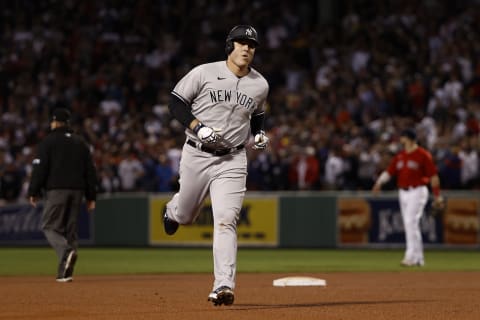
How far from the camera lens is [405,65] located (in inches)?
1096

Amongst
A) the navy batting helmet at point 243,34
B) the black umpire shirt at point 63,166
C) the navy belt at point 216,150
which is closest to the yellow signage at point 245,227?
the black umpire shirt at point 63,166

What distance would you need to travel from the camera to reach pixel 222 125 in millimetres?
9367

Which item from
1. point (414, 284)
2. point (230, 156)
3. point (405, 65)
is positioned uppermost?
point (405, 65)

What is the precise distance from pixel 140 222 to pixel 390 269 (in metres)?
9.66

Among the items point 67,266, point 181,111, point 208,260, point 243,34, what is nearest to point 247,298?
point 181,111

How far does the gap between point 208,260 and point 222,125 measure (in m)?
10.9

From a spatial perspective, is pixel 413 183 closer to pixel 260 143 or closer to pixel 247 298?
pixel 247 298

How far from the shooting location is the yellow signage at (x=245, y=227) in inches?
980

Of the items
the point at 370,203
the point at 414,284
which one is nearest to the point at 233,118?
the point at 414,284

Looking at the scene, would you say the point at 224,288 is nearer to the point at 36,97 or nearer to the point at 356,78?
the point at 356,78

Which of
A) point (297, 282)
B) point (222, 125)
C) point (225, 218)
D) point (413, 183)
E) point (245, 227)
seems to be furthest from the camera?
point (245, 227)

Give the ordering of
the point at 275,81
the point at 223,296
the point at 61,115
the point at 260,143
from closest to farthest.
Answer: the point at 223,296 → the point at 260,143 → the point at 61,115 → the point at 275,81

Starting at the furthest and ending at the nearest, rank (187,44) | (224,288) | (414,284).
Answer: (187,44) < (414,284) < (224,288)

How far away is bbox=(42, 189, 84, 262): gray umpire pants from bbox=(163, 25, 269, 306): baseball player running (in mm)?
4268
